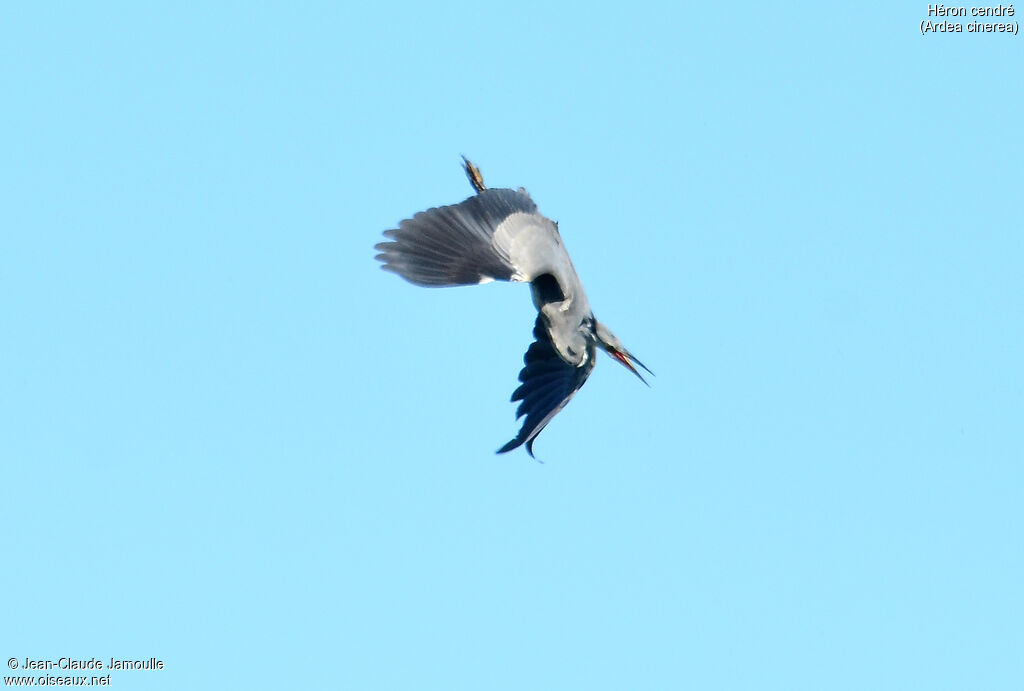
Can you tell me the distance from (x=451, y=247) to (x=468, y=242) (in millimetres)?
261

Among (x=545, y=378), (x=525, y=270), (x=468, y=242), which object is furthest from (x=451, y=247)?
(x=545, y=378)

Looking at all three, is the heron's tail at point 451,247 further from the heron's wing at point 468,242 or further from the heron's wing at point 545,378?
the heron's wing at point 545,378

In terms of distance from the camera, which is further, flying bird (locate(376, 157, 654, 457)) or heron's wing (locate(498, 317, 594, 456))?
heron's wing (locate(498, 317, 594, 456))

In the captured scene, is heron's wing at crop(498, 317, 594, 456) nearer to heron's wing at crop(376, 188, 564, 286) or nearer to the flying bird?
the flying bird

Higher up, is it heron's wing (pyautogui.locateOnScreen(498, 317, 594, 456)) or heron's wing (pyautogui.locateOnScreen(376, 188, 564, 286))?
heron's wing (pyautogui.locateOnScreen(376, 188, 564, 286))

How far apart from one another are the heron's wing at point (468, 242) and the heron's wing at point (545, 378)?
99 centimetres

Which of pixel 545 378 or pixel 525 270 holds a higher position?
pixel 525 270

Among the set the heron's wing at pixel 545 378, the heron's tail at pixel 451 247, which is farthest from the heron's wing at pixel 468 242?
the heron's wing at pixel 545 378

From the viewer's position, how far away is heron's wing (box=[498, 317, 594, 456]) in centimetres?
2108

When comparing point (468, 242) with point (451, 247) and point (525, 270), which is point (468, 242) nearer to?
point (451, 247)

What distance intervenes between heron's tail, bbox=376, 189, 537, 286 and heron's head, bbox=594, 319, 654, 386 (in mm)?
1480

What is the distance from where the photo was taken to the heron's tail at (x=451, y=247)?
66.1 feet

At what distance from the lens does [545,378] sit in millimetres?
21406

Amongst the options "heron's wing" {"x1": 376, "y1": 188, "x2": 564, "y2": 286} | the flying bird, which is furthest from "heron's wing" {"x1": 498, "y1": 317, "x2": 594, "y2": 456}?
"heron's wing" {"x1": 376, "y1": 188, "x2": 564, "y2": 286}
